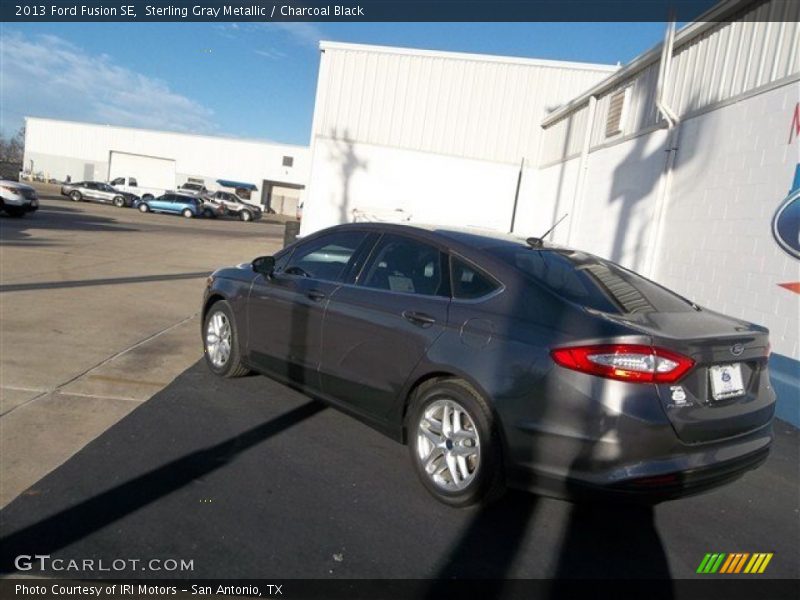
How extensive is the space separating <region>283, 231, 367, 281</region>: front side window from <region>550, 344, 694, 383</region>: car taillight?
2066mm

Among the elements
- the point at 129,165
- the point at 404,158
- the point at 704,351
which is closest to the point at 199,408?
the point at 704,351

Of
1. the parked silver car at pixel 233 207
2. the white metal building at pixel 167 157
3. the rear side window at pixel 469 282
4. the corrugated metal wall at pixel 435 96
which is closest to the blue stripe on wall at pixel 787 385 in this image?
the rear side window at pixel 469 282

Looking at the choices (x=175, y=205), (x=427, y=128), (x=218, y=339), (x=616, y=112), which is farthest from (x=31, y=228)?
(x=175, y=205)

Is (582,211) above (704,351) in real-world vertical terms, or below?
above

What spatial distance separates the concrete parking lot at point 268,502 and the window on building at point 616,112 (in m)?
7.04

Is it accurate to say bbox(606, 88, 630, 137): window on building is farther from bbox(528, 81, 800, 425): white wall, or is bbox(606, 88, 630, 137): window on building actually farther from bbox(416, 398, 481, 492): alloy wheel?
bbox(416, 398, 481, 492): alloy wheel

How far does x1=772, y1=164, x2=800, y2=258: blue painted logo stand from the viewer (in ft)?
18.9

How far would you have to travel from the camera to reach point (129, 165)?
6456 centimetres

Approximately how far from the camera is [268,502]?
11.6ft

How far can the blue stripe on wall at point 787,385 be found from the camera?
5.62 meters

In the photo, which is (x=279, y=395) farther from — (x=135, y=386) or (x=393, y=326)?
(x=393, y=326)

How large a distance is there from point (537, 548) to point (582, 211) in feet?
34.1

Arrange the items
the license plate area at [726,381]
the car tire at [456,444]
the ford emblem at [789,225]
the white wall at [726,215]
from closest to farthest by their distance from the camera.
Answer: the license plate area at [726,381] < the car tire at [456,444] < the ford emblem at [789,225] < the white wall at [726,215]

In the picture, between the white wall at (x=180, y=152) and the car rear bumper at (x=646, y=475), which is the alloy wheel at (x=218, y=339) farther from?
the white wall at (x=180, y=152)
